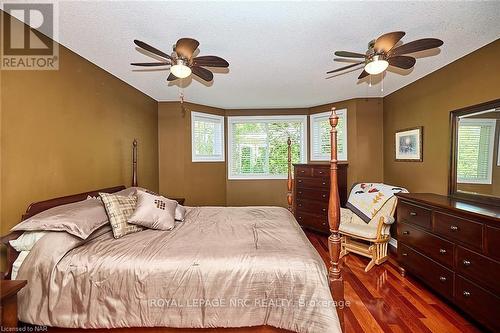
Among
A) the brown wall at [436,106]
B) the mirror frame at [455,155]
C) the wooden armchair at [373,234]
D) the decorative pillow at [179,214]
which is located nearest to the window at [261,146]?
the brown wall at [436,106]

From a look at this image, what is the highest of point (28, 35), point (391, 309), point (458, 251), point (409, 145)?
point (28, 35)

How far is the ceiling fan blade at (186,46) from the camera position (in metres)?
1.83

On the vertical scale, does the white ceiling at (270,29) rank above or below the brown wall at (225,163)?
above

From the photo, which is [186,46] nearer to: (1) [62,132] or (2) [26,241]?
(1) [62,132]

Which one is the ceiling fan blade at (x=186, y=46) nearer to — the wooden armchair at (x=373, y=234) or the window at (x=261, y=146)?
the wooden armchair at (x=373, y=234)

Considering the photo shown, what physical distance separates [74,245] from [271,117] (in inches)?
168

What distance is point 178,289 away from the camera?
62.7 inches

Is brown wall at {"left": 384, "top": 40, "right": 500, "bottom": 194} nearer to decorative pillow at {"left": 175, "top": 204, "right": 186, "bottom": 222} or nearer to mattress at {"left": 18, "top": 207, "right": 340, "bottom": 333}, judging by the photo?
mattress at {"left": 18, "top": 207, "right": 340, "bottom": 333}

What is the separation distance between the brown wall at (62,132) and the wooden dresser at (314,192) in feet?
10.1

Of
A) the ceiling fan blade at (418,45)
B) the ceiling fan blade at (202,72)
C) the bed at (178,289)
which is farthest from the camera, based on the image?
the ceiling fan blade at (202,72)

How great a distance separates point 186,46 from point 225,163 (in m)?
3.50

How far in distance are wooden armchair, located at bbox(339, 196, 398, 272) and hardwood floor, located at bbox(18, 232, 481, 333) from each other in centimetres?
23

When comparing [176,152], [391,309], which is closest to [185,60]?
[176,152]

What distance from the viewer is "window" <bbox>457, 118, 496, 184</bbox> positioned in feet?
7.73
